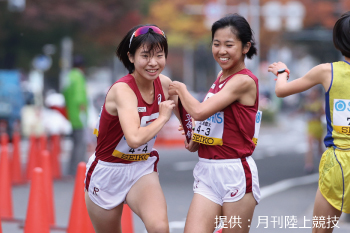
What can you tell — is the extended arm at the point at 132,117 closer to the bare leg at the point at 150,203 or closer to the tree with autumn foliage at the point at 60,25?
the bare leg at the point at 150,203

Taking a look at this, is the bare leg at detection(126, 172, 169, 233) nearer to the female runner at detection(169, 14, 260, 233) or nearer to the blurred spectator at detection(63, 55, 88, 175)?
the female runner at detection(169, 14, 260, 233)

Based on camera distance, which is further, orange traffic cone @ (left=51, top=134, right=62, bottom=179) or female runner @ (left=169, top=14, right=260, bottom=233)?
orange traffic cone @ (left=51, top=134, right=62, bottom=179)

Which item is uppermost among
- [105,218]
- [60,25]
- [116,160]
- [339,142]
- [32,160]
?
[60,25]

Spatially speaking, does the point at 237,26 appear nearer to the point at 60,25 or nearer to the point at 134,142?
the point at 134,142

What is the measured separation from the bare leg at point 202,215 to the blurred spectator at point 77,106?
7395 mm

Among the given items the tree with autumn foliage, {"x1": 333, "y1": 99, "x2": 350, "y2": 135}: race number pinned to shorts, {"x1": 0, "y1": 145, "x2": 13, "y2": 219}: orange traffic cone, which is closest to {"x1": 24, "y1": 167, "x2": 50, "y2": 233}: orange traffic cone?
{"x1": 0, "y1": 145, "x2": 13, "y2": 219}: orange traffic cone

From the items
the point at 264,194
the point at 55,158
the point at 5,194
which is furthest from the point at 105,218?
the point at 55,158

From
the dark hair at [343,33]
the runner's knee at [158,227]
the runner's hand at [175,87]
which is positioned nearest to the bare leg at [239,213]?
the runner's knee at [158,227]

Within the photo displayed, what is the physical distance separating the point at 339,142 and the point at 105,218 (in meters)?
1.83

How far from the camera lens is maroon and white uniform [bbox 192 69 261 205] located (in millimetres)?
4312

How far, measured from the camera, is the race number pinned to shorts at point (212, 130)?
4371 millimetres

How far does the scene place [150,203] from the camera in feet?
14.2

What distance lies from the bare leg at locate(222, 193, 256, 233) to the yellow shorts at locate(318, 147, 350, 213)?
0.59 metres

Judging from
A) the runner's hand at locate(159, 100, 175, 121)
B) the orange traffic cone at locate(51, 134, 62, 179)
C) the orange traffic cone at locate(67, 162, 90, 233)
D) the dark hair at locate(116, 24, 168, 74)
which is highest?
the dark hair at locate(116, 24, 168, 74)
